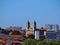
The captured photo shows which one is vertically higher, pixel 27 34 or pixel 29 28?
pixel 29 28

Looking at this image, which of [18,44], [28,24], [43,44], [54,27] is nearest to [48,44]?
[43,44]

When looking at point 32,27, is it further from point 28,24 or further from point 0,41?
point 0,41

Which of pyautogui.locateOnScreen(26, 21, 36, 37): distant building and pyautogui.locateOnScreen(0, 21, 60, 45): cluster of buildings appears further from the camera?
pyautogui.locateOnScreen(26, 21, 36, 37): distant building

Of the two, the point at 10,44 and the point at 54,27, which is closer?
the point at 10,44

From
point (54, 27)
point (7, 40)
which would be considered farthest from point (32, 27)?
point (54, 27)

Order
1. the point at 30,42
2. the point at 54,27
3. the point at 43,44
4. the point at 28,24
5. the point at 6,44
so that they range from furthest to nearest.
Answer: the point at 54,27 → the point at 28,24 → the point at 6,44 → the point at 30,42 → the point at 43,44

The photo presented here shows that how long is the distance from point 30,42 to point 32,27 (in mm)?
28303

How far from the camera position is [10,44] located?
25.9 m

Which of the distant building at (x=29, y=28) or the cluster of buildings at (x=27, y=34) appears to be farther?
the distant building at (x=29, y=28)

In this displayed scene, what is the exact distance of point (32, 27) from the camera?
4766 cm

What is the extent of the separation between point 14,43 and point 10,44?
340 mm

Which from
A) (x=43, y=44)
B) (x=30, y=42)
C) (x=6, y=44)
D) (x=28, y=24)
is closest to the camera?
(x=43, y=44)

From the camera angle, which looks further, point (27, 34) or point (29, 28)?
point (29, 28)

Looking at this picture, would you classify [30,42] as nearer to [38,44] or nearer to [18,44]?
[38,44]
